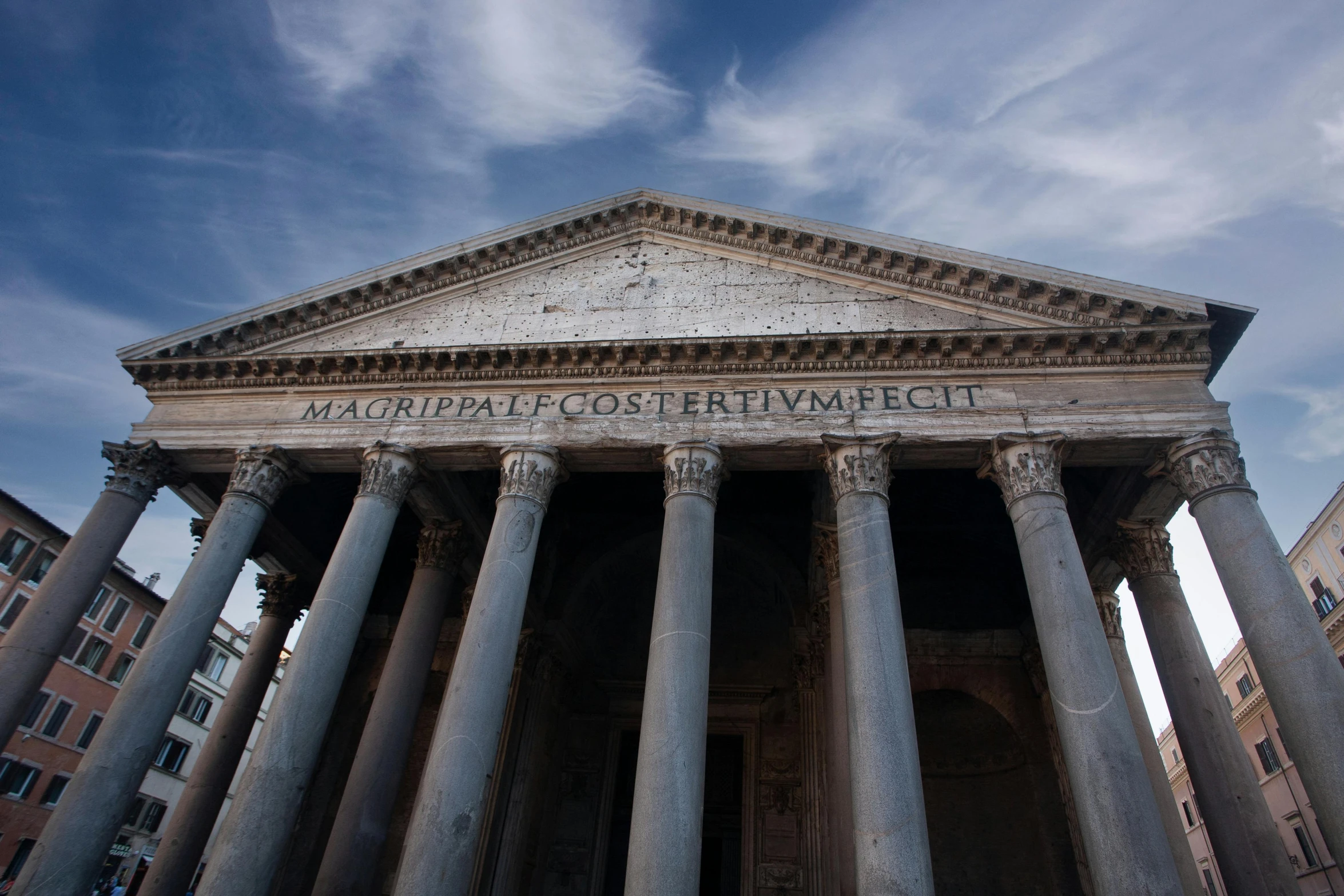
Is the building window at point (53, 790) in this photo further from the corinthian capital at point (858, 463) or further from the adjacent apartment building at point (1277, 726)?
the adjacent apartment building at point (1277, 726)

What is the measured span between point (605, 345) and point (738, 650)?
25.1 feet

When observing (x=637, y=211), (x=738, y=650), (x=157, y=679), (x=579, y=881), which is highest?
(x=637, y=211)

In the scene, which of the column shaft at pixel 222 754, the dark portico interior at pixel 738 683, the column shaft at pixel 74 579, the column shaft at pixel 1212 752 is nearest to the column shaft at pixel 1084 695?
the column shaft at pixel 1212 752

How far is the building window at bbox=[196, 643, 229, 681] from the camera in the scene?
106 feet

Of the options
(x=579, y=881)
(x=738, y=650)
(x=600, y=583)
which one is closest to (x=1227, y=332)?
(x=738, y=650)

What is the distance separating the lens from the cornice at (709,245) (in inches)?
413

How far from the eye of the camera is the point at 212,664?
32781 mm

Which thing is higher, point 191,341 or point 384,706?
point 191,341

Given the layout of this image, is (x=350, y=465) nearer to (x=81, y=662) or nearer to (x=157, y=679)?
(x=157, y=679)

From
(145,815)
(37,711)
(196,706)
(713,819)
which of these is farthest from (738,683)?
(196,706)

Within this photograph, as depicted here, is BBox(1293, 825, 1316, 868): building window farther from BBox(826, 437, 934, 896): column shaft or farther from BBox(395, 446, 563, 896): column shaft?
BBox(395, 446, 563, 896): column shaft

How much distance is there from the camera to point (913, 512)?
14602 mm

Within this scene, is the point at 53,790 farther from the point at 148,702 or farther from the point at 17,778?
the point at 148,702

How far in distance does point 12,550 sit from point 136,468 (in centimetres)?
1690
